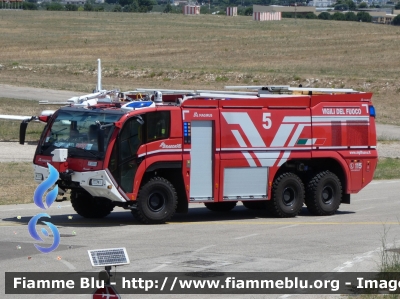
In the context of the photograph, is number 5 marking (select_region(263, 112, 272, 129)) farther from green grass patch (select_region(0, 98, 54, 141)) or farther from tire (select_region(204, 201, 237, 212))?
green grass patch (select_region(0, 98, 54, 141))

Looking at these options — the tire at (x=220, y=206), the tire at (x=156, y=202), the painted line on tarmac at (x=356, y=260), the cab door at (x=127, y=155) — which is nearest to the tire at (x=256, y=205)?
the tire at (x=220, y=206)

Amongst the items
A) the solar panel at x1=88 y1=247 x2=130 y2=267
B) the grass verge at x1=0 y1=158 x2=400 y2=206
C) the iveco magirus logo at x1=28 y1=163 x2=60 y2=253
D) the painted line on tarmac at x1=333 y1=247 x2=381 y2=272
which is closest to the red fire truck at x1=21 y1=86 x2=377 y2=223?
the iveco magirus logo at x1=28 y1=163 x2=60 y2=253

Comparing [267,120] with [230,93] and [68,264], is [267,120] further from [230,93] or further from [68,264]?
[68,264]

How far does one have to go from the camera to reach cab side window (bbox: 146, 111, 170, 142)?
1669 cm

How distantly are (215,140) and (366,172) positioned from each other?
4221mm

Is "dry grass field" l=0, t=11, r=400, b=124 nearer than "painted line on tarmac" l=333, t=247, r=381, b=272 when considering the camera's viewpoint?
No

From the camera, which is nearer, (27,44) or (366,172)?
(366,172)

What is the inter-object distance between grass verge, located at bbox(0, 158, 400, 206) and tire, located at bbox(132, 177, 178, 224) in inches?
188

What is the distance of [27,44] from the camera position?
84938 millimetres

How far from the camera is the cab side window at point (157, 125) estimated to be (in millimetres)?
16688

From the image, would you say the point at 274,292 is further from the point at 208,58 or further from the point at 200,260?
the point at 208,58

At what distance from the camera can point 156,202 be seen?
55.9ft

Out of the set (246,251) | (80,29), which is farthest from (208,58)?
(246,251)

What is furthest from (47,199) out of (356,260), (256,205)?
(256,205)
